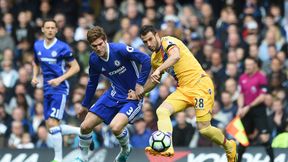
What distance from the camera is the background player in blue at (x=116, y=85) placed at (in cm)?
1523

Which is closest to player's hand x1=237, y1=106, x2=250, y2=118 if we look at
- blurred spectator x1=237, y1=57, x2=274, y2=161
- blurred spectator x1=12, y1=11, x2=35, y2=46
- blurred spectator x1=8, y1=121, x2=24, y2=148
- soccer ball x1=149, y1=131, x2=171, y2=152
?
blurred spectator x1=237, y1=57, x2=274, y2=161

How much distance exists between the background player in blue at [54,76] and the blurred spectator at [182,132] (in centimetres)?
251

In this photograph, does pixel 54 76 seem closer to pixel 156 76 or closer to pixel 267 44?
pixel 156 76

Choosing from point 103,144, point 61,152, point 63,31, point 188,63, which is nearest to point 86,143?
point 61,152

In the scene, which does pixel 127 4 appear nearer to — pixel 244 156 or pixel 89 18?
pixel 89 18

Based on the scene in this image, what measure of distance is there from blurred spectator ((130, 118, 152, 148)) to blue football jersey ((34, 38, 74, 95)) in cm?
243

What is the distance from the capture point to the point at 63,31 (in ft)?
71.9

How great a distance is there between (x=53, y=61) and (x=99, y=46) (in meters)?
2.12

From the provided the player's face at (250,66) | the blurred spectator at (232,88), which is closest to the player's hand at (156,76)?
the player's face at (250,66)

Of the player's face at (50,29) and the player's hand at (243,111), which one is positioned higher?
the player's face at (50,29)

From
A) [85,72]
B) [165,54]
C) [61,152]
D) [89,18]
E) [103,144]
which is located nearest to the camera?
[165,54]

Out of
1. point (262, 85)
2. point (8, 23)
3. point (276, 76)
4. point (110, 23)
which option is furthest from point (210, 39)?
point (8, 23)

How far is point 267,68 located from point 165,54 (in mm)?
5658

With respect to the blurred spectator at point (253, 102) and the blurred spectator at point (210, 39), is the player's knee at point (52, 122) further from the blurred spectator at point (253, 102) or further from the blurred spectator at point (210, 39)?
the blurred spectator at point (210, 39)
